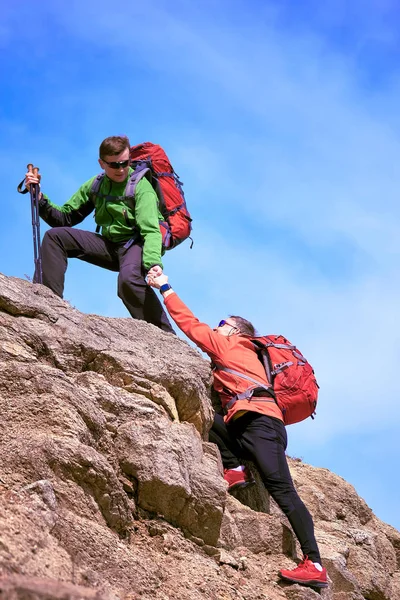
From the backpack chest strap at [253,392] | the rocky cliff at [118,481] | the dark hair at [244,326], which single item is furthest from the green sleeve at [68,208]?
the backpack chest strap at [253,392]

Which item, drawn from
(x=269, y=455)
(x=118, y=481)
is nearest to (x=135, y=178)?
(x=269, y=455)

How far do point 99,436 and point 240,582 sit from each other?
6.37 feet

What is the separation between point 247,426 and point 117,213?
3.24 metres

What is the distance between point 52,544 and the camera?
5730mm

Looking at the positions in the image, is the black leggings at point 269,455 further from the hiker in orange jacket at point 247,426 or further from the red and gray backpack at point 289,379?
the red and gray backpack at point 289,379

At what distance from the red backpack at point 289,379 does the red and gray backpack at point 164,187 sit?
191 centimetres

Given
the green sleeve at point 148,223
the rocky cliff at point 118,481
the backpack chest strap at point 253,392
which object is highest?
the green sleeve at point 148,223

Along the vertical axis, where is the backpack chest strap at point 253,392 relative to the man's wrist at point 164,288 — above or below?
below

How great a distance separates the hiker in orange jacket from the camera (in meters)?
8.73

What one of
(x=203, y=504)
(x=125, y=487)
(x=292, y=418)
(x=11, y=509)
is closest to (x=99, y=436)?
(x=125, y=487)

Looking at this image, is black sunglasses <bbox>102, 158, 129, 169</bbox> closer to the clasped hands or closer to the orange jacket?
the clasped hands

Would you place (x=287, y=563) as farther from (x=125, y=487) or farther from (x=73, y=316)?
(x=73, y=316)

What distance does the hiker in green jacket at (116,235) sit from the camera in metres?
10.1

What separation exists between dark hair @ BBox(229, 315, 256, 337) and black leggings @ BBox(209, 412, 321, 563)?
4.08ft
